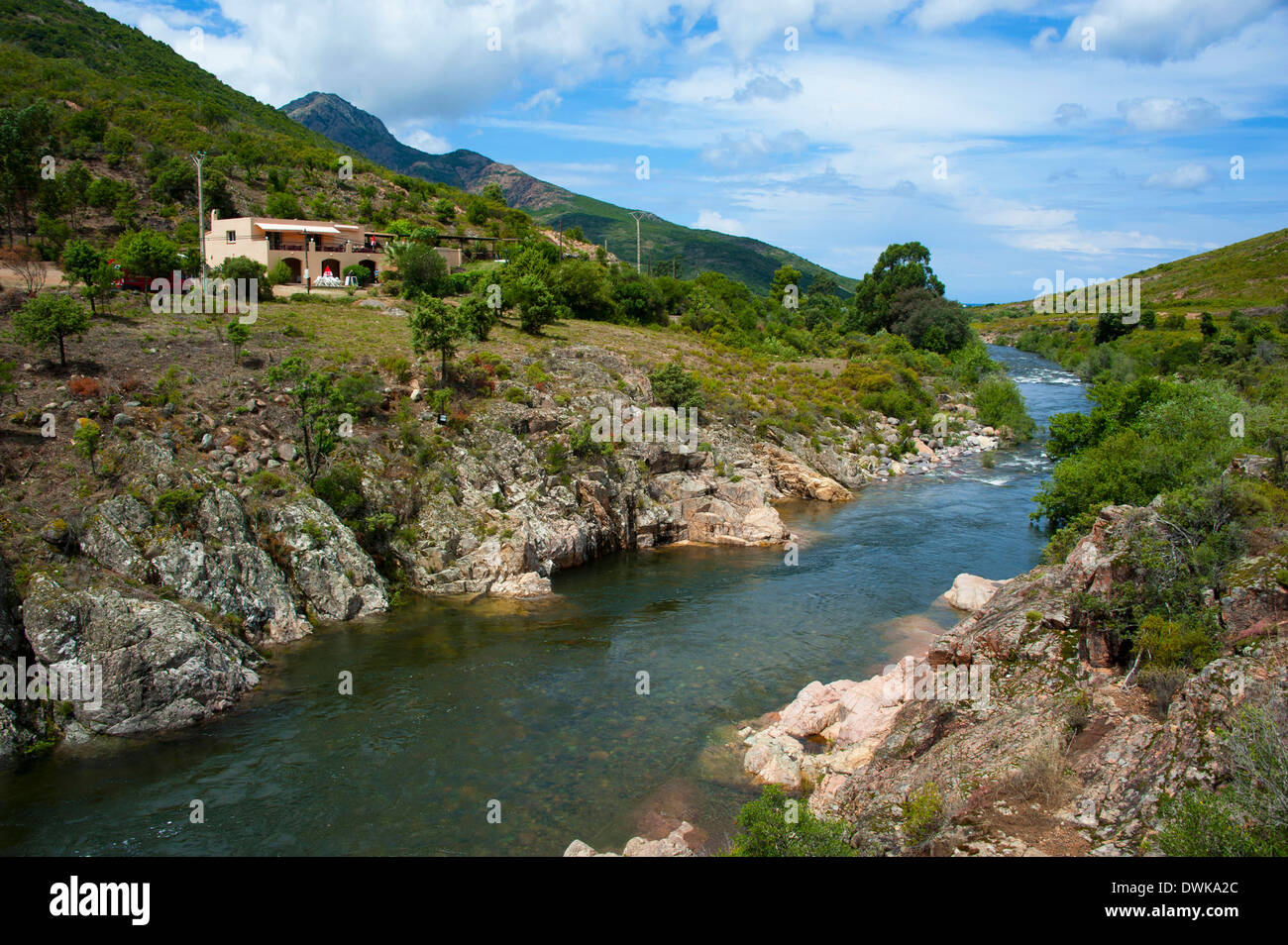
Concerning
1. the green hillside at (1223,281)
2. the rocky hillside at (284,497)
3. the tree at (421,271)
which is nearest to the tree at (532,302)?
the rocky hillside at (284,497)

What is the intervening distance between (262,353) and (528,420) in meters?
11.9

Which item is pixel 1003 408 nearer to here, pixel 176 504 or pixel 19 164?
pixel 176 504

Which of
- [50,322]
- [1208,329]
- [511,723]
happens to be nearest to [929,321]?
[1208,329]

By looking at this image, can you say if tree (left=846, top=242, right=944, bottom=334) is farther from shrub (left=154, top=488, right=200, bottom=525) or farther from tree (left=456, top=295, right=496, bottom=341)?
shrub (left=154, top=488, right=200, bottom=525)

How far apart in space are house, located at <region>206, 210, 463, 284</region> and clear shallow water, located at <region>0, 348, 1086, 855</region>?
36.4 m

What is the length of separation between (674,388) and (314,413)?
66.0ft

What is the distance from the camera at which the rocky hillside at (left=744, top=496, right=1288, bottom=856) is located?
10336 millimetres

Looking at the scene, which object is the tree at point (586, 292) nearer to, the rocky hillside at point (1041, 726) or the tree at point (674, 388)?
the tree at point (674, 388)

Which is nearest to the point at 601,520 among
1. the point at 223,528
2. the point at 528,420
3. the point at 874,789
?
the point at 528,420

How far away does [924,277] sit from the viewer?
3597 inches

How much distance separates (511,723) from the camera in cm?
1830

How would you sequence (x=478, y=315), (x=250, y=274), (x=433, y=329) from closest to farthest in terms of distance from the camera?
(x=433, y=329) < (x=478, y=315) < (x=250, y=274)

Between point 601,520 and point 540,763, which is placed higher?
point 601,520
